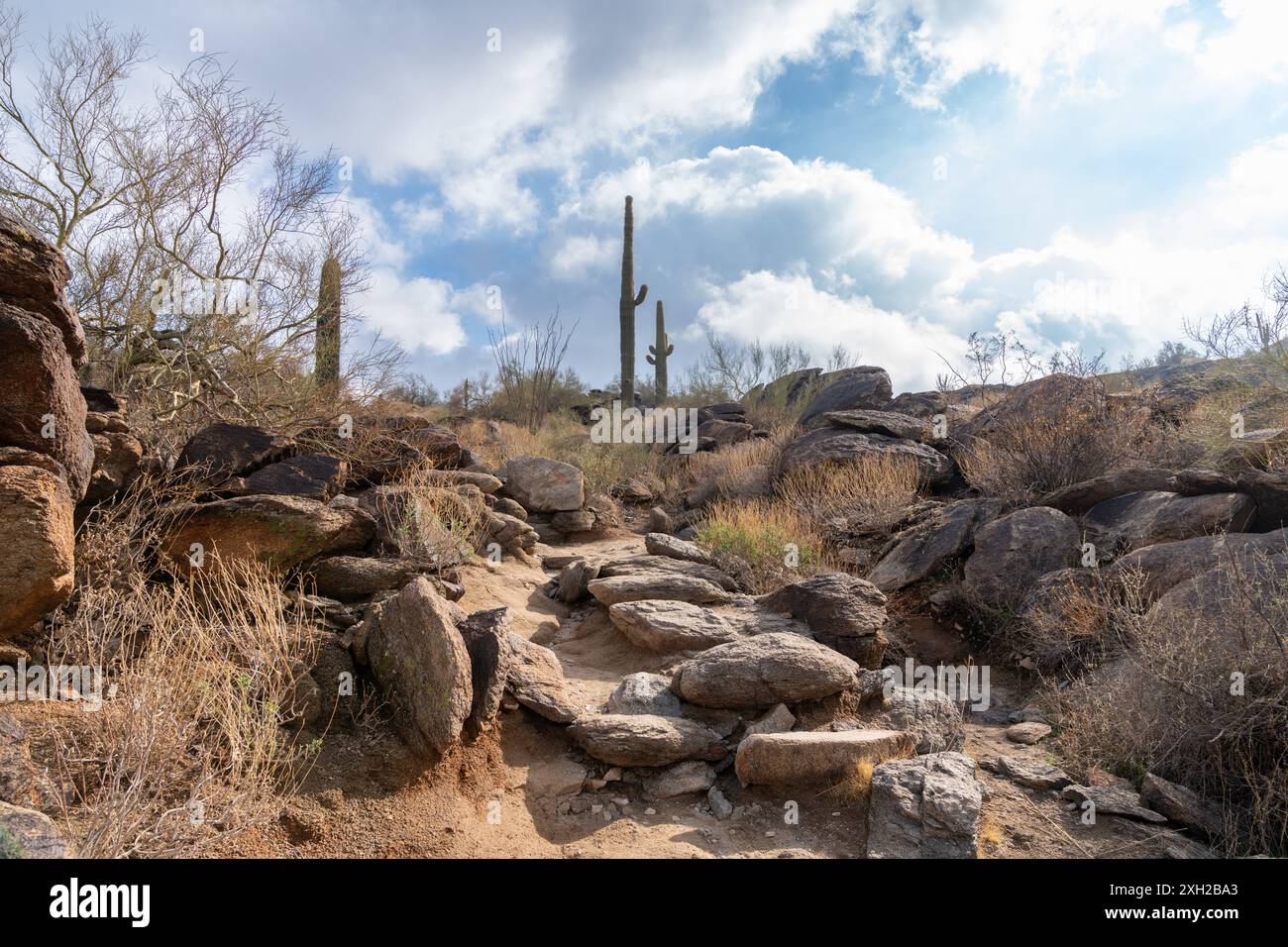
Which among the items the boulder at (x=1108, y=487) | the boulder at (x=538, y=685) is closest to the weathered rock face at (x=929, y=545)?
the boulder at (x=1108, y=487)

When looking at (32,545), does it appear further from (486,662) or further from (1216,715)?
(1216,715)

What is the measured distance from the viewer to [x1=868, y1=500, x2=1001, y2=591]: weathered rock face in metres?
7.55

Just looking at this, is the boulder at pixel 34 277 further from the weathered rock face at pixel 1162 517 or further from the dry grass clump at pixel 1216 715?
the weathered rock face at pixel 1162 517

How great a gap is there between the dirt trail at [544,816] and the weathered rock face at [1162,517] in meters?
2.94

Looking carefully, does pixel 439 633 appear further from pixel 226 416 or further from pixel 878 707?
pixel 226 416

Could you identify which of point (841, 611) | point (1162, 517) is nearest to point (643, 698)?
point (841, 611)

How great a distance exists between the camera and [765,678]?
5086 millimetres

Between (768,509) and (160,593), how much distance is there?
21.9 feet

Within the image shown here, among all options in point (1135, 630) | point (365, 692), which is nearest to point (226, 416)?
point (365, 692)

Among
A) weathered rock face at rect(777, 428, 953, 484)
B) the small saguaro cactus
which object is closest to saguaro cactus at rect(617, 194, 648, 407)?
the small saguaro cactus

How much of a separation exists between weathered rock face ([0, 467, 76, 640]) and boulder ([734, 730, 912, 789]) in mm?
3677

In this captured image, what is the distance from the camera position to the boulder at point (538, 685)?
4.88 metres

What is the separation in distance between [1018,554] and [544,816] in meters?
5.01

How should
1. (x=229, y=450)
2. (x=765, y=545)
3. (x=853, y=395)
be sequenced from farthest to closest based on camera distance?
(x=853, y=395) → (x=765, y=545) → (x=229, y=450)
